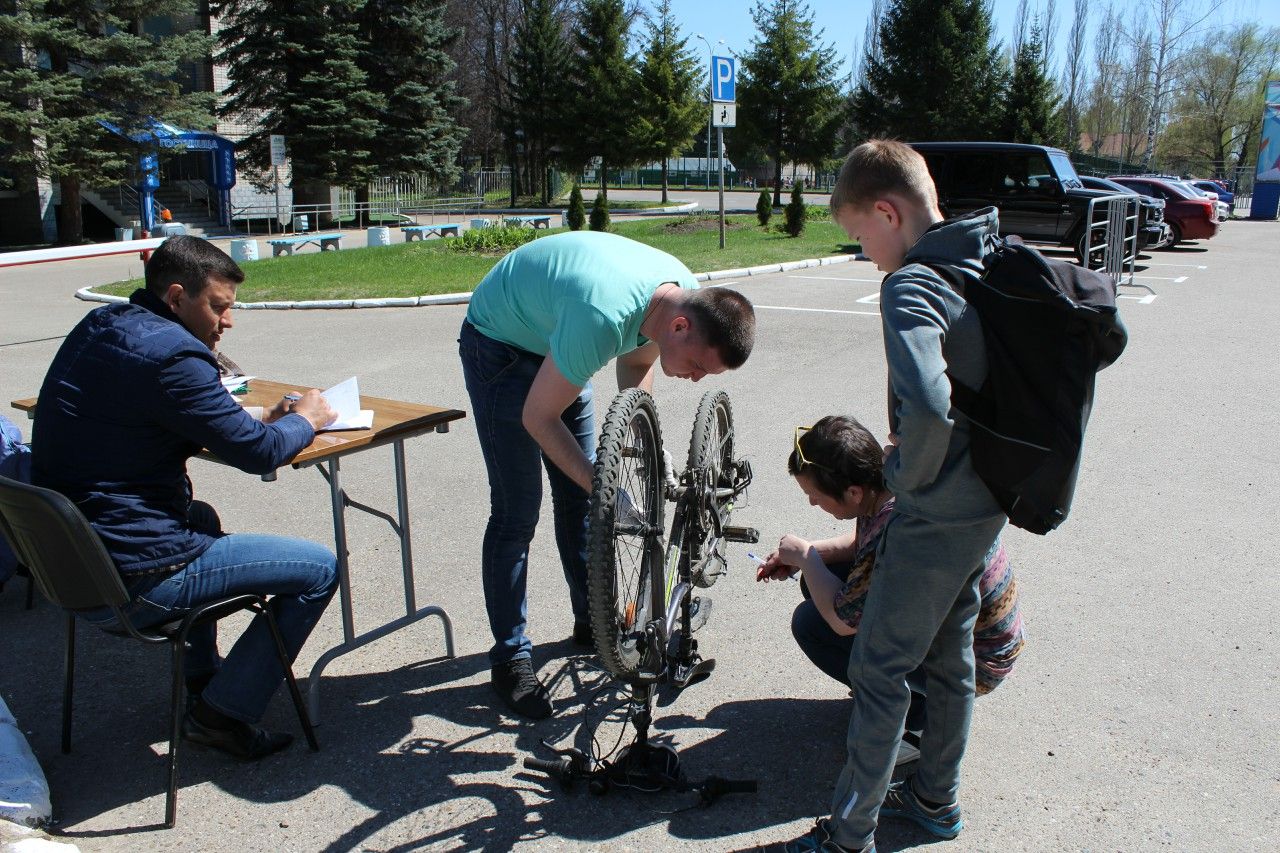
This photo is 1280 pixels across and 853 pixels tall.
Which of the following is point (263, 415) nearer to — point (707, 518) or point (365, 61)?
point (707, 518)

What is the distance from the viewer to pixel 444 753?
329 centimetres

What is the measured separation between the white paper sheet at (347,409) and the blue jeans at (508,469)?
402 mm

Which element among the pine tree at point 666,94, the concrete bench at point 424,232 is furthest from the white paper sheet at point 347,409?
the pine tree at point 666,94

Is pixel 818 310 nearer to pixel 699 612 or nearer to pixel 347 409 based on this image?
pixel 699 612

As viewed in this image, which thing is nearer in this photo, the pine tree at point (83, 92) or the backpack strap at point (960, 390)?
the backpack strap at point (960, 390)

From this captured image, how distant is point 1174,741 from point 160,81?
91.5 feet

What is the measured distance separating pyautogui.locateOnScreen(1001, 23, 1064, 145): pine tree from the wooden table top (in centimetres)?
4298

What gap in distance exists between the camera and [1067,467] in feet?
7.43

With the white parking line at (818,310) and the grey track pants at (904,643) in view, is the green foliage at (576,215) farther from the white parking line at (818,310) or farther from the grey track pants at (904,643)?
the grey track pants at (904,643)

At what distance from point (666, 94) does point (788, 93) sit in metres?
5.03

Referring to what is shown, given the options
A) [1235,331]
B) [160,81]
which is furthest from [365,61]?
[1235,331]

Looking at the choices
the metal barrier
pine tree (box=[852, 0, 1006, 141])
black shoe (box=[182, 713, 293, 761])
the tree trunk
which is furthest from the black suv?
pine tree (box=[852, 0, 1006, 141])

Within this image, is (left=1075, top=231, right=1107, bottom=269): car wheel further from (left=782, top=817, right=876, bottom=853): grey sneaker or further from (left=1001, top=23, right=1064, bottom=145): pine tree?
(left=1001, top=23, right=1064, bottom=145): pine tree

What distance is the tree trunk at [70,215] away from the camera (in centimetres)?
2486
